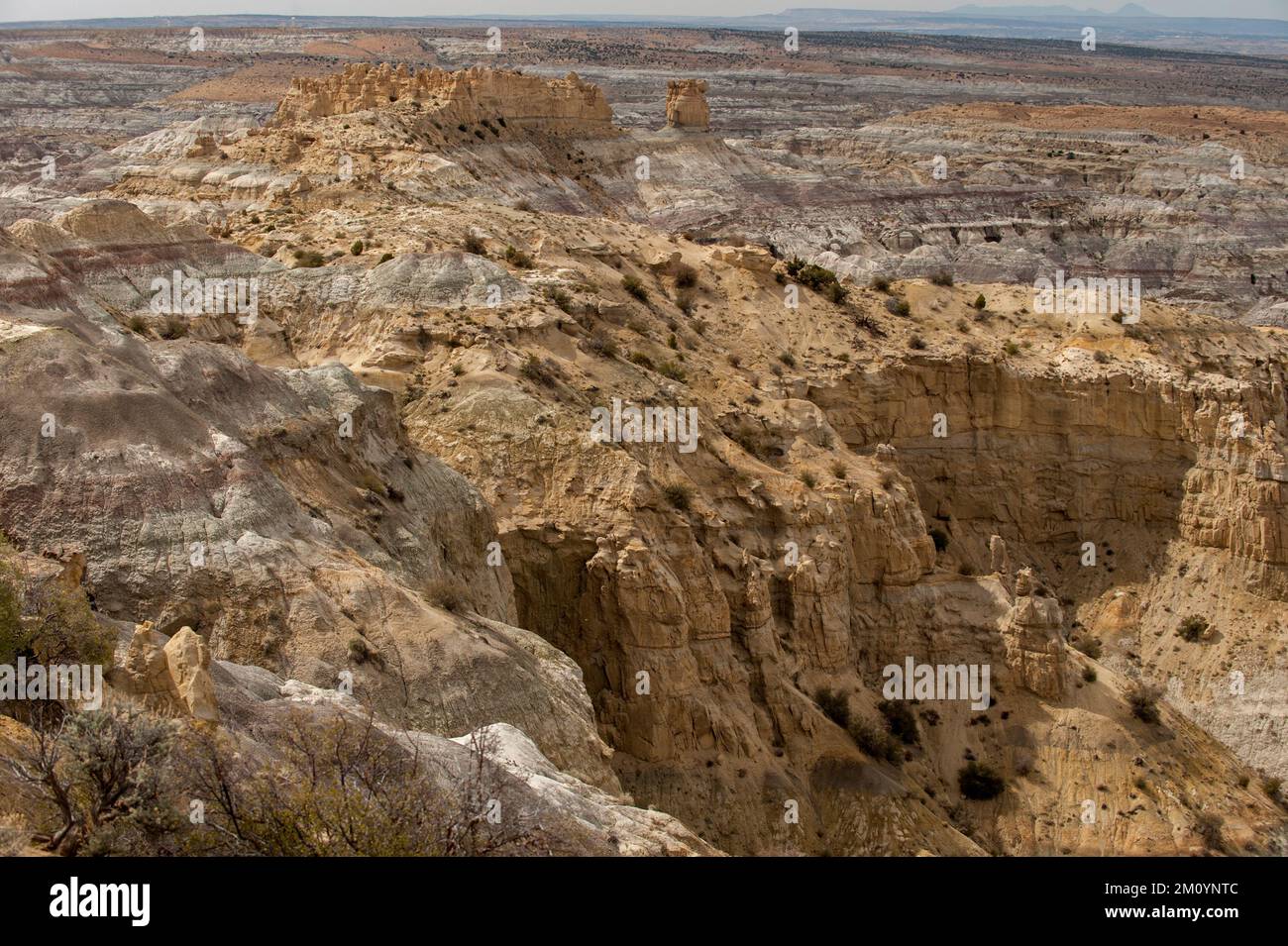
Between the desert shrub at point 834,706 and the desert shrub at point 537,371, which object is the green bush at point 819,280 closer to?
the desert shrub at point 537,371

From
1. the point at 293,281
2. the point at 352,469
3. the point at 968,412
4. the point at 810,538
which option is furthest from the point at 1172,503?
the point at 352,469

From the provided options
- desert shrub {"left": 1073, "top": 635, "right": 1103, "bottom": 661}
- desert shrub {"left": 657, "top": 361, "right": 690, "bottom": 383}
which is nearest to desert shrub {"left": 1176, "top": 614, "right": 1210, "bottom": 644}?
desert shrub {"left": 1073, "top": 635, "right": 1103, "bottom": 661}

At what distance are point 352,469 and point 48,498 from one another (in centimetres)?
669

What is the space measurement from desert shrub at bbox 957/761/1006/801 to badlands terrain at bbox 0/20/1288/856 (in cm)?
8

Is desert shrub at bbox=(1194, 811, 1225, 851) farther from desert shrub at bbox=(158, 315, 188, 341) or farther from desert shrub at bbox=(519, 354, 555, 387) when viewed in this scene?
desert shrub at bbox=(158, 315, 188, 341)

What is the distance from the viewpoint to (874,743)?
109 ft

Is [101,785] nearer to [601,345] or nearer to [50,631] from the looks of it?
[50,631]

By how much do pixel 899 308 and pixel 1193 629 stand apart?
14.3m

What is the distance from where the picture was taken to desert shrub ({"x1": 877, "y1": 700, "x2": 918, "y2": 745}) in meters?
34.8

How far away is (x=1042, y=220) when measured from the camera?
364 feet

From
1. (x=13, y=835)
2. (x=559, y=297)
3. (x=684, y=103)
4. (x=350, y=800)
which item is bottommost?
(x=350, y=800)

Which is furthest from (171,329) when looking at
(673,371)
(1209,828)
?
(1209,828)

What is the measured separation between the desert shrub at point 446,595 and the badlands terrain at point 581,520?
139 mm
